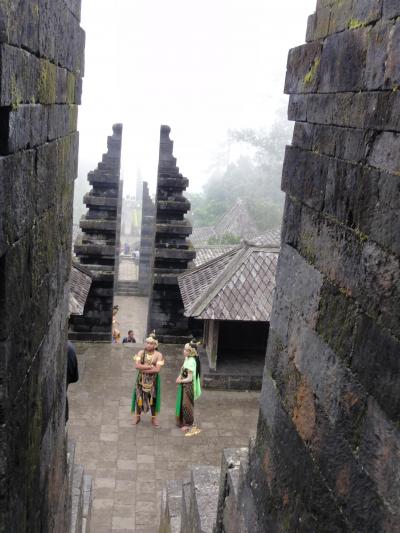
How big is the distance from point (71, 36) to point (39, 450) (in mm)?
2397

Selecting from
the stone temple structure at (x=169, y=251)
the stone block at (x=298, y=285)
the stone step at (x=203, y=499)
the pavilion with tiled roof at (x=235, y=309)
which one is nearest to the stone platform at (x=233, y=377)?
the pavilion with tiled roof at (x=235, y=309)

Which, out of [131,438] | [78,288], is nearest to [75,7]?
[131,438]

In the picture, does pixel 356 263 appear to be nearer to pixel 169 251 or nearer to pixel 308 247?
pixel 308 247

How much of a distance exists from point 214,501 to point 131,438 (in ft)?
9.62

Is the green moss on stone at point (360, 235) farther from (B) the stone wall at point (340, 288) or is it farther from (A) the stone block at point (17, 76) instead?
(A) the stone block at point (17, 76)

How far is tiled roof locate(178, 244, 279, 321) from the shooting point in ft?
29.9

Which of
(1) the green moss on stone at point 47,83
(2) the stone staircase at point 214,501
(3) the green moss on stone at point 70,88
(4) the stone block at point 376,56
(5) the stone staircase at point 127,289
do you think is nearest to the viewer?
(4) the stone block at point 376,56

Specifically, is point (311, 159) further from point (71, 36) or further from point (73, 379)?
point (73, 379)

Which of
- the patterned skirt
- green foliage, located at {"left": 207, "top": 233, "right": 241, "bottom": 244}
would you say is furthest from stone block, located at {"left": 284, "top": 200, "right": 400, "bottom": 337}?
green foliage, located at {"left": 207, "top": 233, "right": 241, "bottom": 244}

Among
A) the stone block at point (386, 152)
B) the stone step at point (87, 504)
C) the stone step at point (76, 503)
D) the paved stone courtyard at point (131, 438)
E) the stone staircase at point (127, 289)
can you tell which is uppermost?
the stone block at point (386, 152)

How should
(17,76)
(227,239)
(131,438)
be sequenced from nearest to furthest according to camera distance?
(17,76) < (131,438) < (227,239)

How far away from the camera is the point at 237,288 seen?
9.53 meters

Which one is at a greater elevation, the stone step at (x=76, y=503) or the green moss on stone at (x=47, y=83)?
the green moss on stone at (x=47, y=83)

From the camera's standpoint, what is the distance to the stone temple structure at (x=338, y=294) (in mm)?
2148
